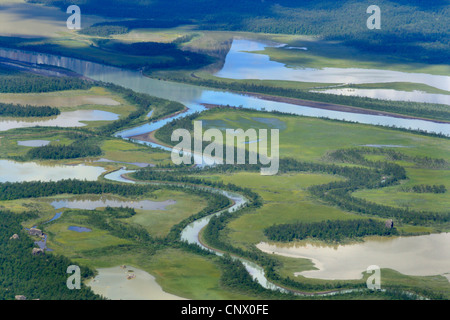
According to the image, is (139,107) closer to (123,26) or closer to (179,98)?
(179,98)

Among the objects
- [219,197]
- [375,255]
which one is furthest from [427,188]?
[375,255]

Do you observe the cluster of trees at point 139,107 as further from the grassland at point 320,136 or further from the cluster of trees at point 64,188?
the cluster of trees at point 64,188

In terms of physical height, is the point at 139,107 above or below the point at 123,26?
below

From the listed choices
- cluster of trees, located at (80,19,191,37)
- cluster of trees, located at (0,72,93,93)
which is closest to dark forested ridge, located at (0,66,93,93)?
cluster of trees, located at (0,72,93,93)

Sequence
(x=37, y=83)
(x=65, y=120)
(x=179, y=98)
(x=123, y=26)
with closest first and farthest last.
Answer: (x=65, y=120)
(x=179, y=98)
(x=37, y=83)
(x=123, y=26)

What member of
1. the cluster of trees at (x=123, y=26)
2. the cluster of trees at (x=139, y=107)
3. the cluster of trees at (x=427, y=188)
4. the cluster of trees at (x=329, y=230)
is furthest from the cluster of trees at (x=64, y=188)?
the cluster of trees at (x=123, y=26)

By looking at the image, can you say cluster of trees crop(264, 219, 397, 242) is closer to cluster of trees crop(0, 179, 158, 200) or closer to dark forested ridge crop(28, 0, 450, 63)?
cluster of trees crop(0, 179, 158, 200)
